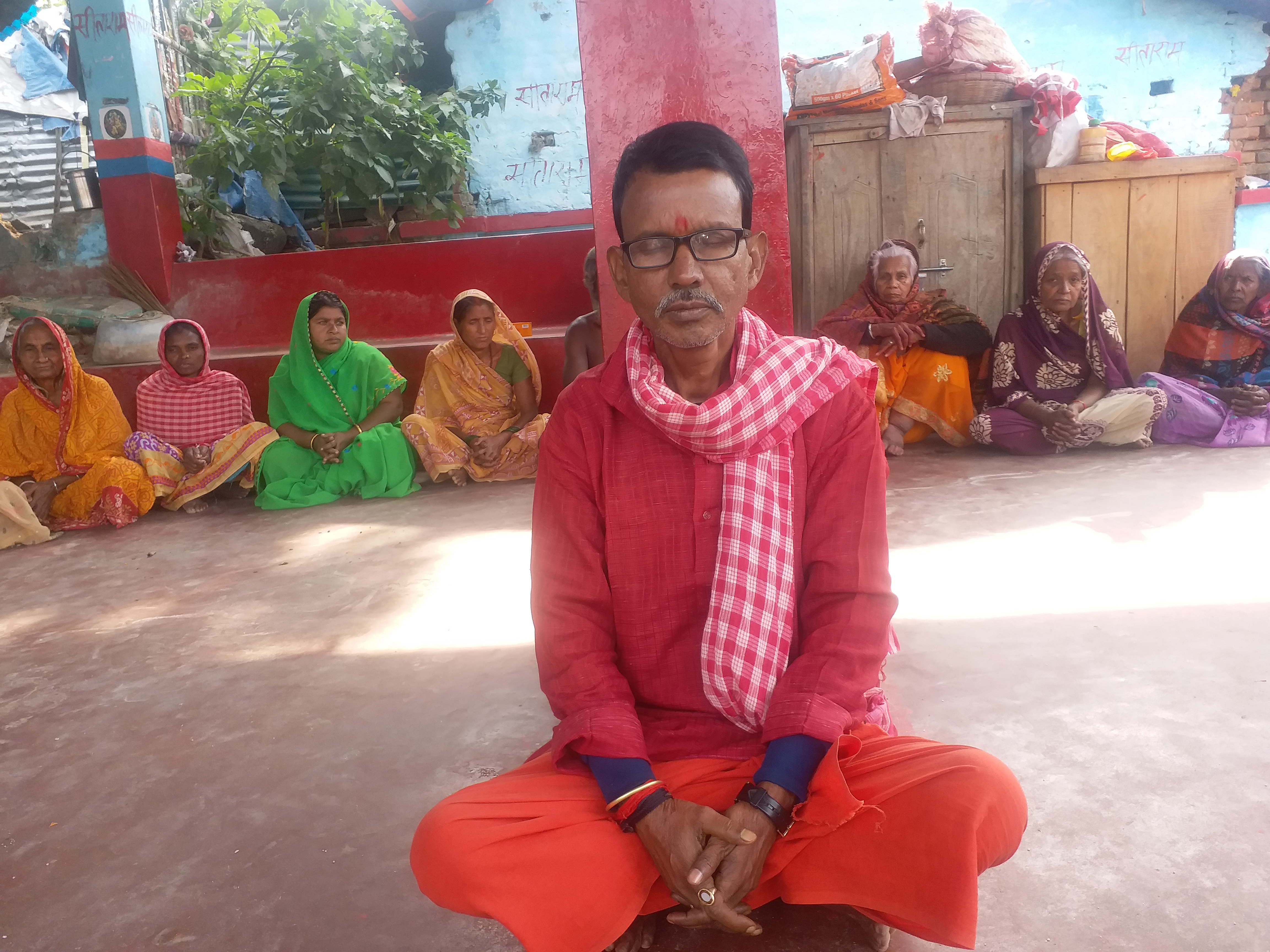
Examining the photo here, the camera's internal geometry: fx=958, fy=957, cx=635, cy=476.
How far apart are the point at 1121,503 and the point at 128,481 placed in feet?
16.9

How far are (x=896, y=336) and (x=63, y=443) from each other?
5034 mm

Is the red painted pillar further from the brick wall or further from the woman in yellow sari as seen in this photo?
the brick wall

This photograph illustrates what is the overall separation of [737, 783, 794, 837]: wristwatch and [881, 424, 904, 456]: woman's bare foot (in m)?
4.62

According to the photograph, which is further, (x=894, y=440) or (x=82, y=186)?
(x=82, y=186)

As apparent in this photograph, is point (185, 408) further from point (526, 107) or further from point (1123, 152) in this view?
point (1123, 152)

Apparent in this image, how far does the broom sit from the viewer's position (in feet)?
25.5

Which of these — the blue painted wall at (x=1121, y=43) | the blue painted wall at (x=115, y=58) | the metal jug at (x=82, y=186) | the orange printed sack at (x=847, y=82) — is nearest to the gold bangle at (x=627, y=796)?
the orange printed sack at (x=847, y=82)

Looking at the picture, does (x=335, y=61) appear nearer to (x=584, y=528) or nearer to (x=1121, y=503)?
(x=1121, y=503)

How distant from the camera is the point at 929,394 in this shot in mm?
6141

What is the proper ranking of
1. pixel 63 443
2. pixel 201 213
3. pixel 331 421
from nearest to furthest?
pixel 63 443, pixel 331 421, pixel 201 213

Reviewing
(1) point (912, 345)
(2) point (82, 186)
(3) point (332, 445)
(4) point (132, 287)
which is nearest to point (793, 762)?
(3) point (332, 445)

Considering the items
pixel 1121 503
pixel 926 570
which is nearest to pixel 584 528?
pixel 926 570

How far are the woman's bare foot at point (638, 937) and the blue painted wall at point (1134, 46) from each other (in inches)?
344

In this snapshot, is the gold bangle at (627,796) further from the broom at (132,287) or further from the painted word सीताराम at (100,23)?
the painted word सीताराम at (100,23)
